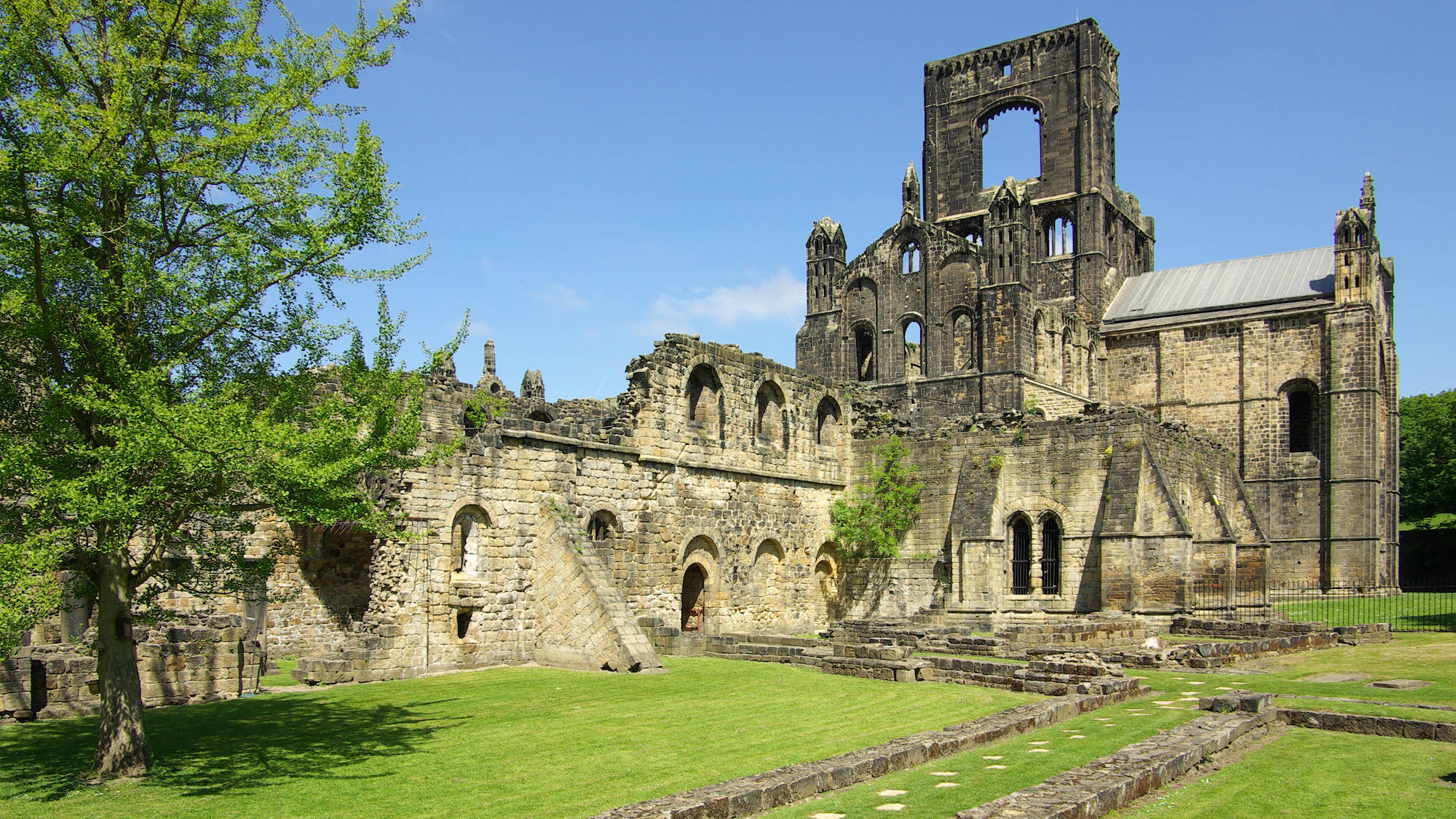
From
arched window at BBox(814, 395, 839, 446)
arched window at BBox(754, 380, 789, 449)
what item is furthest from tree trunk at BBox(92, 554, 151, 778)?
arched window at BBox(814, 395, 839, 446)

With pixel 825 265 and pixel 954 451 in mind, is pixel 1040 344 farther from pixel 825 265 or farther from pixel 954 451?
pixel 954 451

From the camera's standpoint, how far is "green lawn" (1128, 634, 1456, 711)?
45.1ft

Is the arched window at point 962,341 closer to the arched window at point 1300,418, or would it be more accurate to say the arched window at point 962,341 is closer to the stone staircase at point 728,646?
the arched window at point 1300,418

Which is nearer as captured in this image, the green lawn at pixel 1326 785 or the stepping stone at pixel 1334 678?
the green lawn at pixel 1326 785

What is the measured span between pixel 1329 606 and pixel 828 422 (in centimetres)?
1775

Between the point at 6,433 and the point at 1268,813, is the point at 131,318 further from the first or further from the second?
the point at 1268,813

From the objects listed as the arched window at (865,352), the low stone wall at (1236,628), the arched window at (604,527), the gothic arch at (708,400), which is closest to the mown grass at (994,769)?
the arched window at (604,527)

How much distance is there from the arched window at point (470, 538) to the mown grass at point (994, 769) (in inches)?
398

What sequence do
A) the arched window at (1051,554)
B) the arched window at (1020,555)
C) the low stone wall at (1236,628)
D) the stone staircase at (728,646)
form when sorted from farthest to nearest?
the arched window at (1020,555), the arched window at (1051,554), the low stone wall at (1236,628), the stone staircase at (728,646)

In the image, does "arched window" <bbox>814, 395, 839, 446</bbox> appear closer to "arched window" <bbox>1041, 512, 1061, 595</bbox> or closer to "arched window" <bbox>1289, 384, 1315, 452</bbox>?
"arched window" <bbox>1041, 512, 1061, 595</bbox>

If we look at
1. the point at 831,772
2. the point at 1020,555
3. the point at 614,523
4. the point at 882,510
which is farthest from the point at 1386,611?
the point at 831,772

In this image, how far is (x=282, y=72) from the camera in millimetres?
10797

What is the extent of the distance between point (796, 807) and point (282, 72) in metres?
8.39

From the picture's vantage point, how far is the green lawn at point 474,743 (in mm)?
8836
